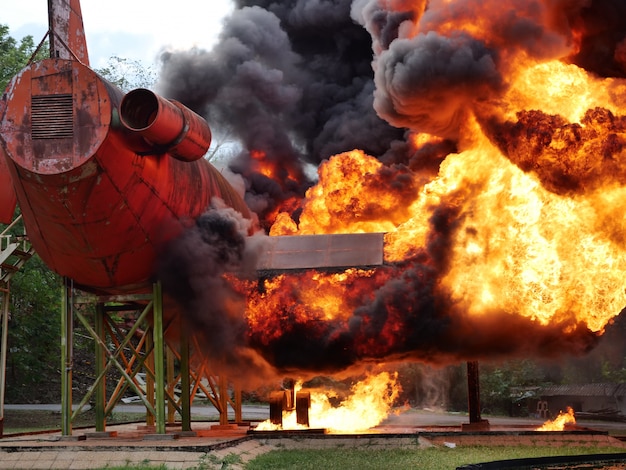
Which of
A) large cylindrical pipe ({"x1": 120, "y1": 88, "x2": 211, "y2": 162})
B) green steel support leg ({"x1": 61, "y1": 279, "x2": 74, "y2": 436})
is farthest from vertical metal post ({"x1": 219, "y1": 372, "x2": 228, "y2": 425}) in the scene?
large cylindrical pipe ({"x1": 120, "y1": 88, "x2": 211, "y2": 162})

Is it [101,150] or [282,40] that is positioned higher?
[282,40]

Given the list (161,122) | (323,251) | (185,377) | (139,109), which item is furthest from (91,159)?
(185,377)

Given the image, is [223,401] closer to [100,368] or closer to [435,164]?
[100,368]

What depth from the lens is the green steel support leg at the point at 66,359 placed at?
20062 mm

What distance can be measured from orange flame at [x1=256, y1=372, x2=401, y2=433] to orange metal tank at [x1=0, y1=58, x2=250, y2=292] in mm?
7123

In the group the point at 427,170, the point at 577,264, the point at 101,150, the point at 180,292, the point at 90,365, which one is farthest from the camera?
the point at 90,365

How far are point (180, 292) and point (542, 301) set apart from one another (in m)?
8.62

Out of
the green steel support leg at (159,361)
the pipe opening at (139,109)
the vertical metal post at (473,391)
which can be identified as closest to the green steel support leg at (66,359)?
the green steel support leg at (159,361)

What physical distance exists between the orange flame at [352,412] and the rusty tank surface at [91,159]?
6.78 metres

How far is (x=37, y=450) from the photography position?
18.1 meters

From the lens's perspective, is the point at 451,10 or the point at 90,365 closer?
the point at 451,10

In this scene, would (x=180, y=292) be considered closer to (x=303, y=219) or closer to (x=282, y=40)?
(x=303, y=219)

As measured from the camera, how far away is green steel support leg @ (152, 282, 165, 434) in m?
19.5

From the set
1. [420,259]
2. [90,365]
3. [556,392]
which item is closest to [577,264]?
[420,259]
